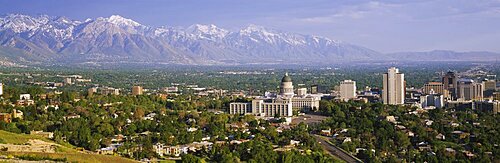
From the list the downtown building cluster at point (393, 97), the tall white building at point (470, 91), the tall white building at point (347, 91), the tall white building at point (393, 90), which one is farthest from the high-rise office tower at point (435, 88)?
the tall white building at point (347, 91)

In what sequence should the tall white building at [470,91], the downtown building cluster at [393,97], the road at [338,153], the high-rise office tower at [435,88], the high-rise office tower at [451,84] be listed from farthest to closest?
the high-rise office tower at [435,88] < the high-rise office tower at [451,84] < the tall white building at [470,91] < the downtown building cluster at [393,97] < the road at [338,153]

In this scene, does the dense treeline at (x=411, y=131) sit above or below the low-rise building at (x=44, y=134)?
below

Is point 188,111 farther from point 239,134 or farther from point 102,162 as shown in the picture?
point 102,162

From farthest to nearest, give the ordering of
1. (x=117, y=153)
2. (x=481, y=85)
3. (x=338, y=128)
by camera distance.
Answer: (x=481, y=85) < (x=338, y=128) < (x=117, y=153)

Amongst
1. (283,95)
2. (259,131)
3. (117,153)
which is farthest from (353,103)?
(117,153)

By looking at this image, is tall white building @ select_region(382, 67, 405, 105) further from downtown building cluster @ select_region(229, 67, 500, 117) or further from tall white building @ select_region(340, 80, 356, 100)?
tall white building @ select_region(340, 80, 356, 100)

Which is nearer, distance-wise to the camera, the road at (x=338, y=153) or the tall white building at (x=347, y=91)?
the road at (x=338, y=153)

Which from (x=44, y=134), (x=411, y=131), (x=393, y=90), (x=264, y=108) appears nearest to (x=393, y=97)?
(x=393, y=90)

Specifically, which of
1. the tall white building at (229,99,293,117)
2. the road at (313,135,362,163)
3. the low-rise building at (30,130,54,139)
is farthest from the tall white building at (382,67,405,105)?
the low-rise building at (30,130,54,139)

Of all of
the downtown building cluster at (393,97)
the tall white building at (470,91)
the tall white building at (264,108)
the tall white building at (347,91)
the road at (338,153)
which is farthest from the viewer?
the tall white building at (347,91)

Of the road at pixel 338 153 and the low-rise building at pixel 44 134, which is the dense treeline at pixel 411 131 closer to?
the road at pixel 338 153

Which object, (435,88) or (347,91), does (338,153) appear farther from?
(435,88)
